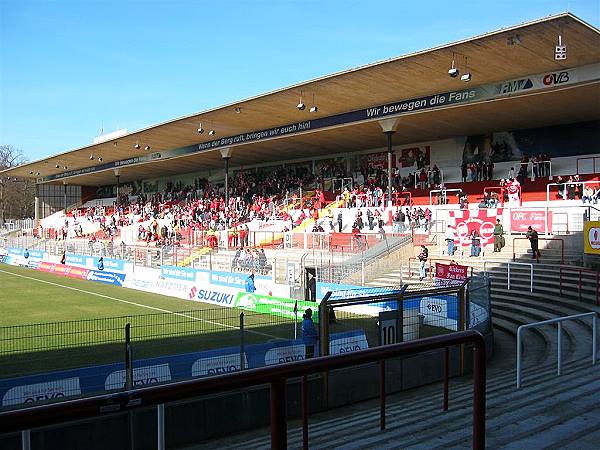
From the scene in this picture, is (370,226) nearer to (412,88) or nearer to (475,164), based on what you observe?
(412,88)

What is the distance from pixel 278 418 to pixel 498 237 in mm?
22354

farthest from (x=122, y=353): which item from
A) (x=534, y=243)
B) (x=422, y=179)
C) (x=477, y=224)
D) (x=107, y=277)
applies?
(x=422, y=179)

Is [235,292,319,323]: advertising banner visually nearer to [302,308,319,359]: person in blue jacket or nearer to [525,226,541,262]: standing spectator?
[302,308,319,359]: person in blue jacket

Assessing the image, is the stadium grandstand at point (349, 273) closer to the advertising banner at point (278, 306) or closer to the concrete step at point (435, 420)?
the concrete step at point (435, 420)

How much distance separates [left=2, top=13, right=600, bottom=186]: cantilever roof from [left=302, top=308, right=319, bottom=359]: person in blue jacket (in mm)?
13539

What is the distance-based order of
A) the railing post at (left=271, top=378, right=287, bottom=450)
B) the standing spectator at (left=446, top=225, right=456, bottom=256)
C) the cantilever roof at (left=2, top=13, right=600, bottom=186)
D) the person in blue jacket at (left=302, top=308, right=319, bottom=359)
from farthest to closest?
1. the standing spectator at (left=446, top=225, right=456, bottom=256)
2. the cantilever roof at (left=2, top=13, right=600, bottom=186)
3. the person in blue jacket at (left=302, top=308, right=319, bottom=359)
4. the railing post at (left=271, top=378, right=287, bottom=450)

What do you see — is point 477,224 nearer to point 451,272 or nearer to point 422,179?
point 451,272

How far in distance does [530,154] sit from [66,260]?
2979 centimetres

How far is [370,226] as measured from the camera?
102 feet

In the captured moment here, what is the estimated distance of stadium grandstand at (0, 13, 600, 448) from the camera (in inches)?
235

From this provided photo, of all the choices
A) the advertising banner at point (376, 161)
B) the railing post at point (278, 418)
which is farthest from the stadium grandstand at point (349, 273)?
the advertising banner at point (376, 161)

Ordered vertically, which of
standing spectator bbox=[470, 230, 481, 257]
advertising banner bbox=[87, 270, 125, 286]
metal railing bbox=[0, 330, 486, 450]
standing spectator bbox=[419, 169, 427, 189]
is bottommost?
advertising banner bbox=[87, 270, 125, 286]

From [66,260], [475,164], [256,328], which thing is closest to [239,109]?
[475,164]

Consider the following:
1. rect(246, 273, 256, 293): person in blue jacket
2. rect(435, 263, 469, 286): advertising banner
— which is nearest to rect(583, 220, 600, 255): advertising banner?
rect(435, 263, 469, 286): advertising banner
